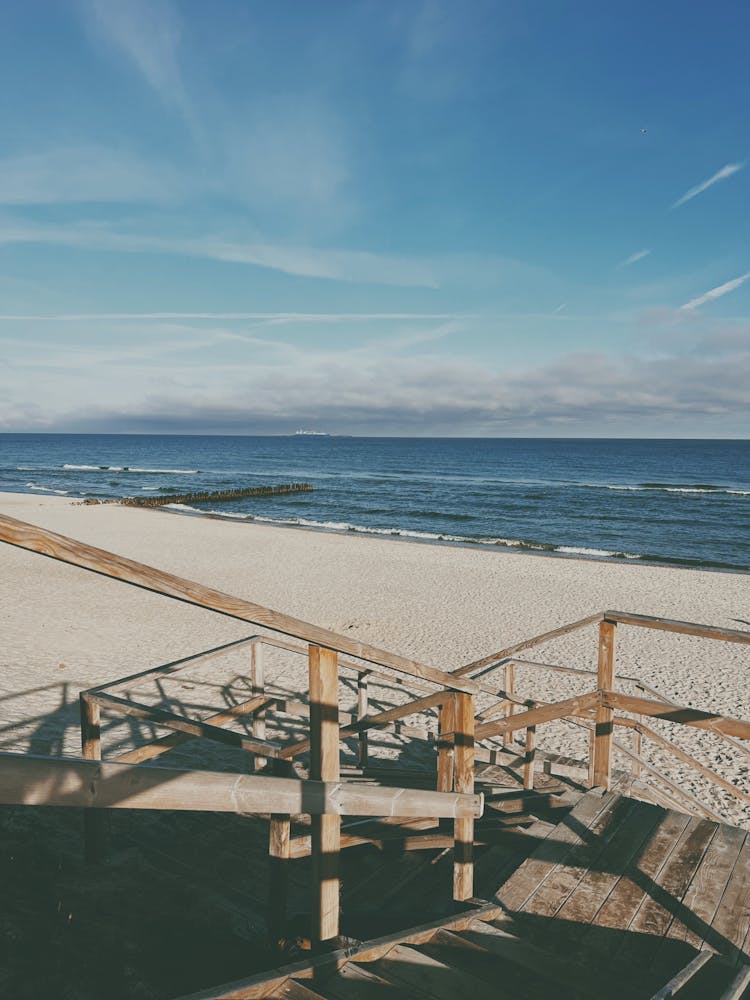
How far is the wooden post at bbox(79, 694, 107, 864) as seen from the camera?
364cm

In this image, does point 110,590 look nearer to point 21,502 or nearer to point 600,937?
point 600,937

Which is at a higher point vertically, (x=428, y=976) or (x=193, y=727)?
(x=193, y=727)

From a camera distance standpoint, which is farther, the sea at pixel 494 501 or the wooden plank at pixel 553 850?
the sea at pixel 494 501

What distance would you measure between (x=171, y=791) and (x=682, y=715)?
3.44 meters

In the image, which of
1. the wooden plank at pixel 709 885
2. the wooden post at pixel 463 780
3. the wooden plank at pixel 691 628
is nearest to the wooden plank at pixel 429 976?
the wooden post at pixel 463 780

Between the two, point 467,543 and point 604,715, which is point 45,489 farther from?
point 604,715

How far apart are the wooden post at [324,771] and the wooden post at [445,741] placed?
0.98m

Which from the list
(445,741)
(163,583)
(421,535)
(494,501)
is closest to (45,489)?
(421,535)

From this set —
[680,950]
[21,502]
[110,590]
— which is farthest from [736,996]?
[21,502]

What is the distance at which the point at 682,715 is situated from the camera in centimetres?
401

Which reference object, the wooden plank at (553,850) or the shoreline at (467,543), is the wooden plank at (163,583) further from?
the shoreline at (467,543)

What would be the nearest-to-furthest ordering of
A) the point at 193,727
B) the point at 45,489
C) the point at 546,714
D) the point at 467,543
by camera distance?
the point at 193,727, the point at 546,714, the point at 467,543, the point at 45,489

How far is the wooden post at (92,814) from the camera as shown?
11.9 feet

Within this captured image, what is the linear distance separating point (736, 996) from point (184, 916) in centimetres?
240
